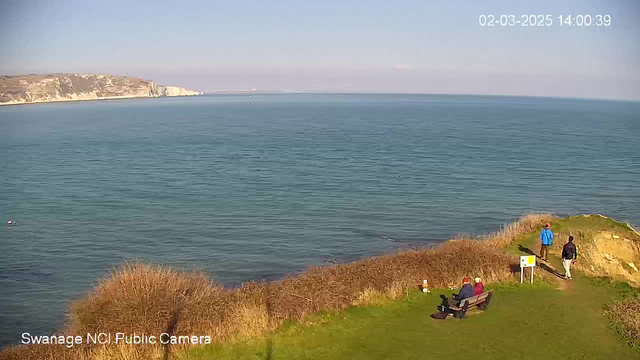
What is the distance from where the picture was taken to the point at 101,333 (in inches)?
661

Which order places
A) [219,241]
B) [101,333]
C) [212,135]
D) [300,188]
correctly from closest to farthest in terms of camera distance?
1. [101,333]
2. [219,241]
3. [300,188]
4. [212,135]

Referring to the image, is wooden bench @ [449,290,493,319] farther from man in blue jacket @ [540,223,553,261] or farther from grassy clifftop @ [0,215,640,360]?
man in blue jacket @ [540,223,553,261]

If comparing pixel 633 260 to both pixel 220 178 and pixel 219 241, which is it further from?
pixel 220 178

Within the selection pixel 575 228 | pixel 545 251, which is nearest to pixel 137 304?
pixel 545 251

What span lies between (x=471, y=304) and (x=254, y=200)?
1244 inches

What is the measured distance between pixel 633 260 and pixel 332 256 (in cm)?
1566

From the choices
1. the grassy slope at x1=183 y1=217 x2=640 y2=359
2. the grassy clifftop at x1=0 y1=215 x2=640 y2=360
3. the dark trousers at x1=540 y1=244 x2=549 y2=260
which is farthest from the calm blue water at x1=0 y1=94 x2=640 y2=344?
the grassy slope at x1=183 y1=217 x2=640 y2=359

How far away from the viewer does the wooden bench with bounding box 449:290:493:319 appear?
1828 centimetres

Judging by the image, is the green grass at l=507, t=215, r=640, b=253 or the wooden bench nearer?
the wooden bench

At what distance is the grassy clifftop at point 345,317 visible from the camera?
16.3 metres

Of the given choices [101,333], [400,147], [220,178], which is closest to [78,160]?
[220,178]

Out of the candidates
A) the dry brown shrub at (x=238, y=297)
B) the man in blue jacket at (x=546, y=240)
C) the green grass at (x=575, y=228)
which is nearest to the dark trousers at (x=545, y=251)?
the man in blue jacket at (x=546, y=240)

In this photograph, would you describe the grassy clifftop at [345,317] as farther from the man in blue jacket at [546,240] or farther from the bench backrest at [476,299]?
the man in blue jacket at [546,240]

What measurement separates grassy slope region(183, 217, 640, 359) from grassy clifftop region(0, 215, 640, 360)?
0.03 m
